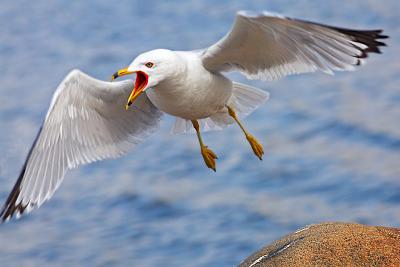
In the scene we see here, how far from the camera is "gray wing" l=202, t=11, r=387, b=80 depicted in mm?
6660

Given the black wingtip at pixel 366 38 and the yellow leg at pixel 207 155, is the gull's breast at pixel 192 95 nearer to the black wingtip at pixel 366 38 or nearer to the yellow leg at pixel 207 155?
the yellow leg at pixel 207 155

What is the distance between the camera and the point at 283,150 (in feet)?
38.1

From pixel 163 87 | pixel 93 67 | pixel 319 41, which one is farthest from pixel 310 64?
pixel 93 67

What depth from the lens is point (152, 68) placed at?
269 inches

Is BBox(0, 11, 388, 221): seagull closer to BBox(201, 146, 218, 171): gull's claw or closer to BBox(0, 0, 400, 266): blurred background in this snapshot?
BBox(201, 146, 218, 171): gull's claw

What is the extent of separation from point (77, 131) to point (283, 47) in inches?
62.3

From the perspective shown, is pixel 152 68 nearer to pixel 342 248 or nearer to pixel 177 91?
pixel 177 91

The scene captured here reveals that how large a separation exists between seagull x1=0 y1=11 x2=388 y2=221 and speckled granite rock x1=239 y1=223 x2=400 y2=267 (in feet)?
3.34

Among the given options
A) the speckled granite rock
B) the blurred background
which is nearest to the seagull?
the speckled granite rock

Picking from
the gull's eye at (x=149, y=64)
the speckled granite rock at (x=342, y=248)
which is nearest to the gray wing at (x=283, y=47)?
the gull's eye at (x=149, y=64)

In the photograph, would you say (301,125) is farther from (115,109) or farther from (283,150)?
(115,109)

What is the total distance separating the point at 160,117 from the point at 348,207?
10.4 ft

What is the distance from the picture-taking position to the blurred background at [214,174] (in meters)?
10.7

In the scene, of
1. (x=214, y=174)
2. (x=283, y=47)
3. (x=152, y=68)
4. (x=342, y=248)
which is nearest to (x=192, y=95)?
(x=152, y=68)
